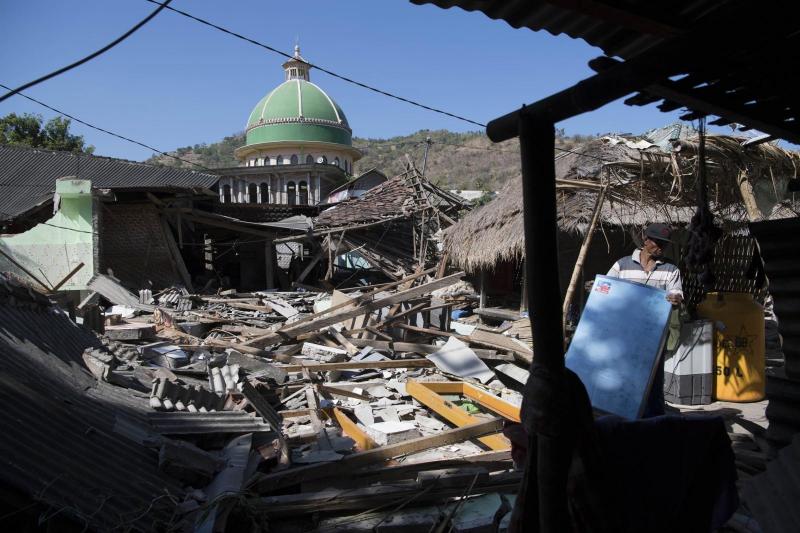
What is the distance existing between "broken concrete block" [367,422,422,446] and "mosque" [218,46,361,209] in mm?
28484

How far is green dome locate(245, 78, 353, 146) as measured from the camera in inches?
1457

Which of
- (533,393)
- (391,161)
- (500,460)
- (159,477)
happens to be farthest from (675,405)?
(391,161)

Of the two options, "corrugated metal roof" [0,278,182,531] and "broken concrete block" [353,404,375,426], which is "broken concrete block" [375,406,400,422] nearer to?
"broken concrete block" [353,404,375,426]

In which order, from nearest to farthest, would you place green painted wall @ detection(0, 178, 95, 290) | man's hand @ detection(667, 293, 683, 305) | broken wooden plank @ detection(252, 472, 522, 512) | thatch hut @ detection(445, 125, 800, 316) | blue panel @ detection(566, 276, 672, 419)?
broken wooden plank @ detection(252, 472, 522, 512) → blue panel @ detection(566, 276, 672, 419) → man's hand @ detection(667, 293, 683, 305) → thatch hut @ detection(445, 125, 800, 316) → green painted wall @ detection(0, 178, 95, 290)

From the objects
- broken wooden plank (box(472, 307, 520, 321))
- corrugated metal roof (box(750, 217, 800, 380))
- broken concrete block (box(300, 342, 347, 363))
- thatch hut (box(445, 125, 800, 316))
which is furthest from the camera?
broken wooden plank (box(472, 307, 520, 321))

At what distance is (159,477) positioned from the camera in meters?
3.65

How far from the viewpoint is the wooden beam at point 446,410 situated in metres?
5.32

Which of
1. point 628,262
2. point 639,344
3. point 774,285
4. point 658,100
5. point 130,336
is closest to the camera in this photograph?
point 774,285

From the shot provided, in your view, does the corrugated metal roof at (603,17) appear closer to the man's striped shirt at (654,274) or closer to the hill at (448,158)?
the man's striped shirt at (654,274)

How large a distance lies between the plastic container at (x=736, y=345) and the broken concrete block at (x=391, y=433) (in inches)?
135

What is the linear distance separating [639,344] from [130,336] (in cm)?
779

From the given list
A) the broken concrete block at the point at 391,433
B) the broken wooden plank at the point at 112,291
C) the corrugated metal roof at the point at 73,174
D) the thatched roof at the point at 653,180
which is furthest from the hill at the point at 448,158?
the broken concrete block at the point at 391,433

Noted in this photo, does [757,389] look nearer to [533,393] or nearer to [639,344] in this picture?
[639,344]

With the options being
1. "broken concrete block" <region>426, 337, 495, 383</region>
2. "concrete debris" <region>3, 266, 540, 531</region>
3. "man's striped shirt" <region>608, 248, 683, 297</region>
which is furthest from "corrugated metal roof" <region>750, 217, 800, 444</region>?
"broken concrete block" <region>426, 337, 495, 383</region>
